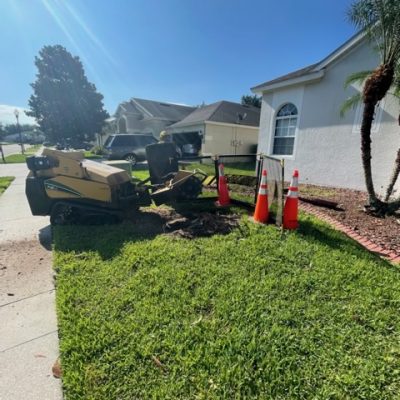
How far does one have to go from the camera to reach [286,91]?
9320 mm

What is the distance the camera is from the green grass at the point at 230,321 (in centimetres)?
162

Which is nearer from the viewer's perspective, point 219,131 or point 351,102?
point 351,102

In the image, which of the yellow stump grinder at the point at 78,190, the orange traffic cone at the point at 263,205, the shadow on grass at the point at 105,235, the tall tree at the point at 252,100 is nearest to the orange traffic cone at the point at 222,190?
the yellow stump grinder at the point at 78,190

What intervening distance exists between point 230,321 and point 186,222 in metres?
2.48

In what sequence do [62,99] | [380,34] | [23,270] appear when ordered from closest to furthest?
[23,270] → [380,34] → [62,99]

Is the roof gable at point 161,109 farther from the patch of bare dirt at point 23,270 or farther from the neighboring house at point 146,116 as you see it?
the patch of bare dirt at point 23,270

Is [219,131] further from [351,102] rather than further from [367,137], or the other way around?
[367,137]

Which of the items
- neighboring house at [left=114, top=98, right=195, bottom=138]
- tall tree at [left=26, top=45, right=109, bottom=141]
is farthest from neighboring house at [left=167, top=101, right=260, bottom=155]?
tall tree at [left=26, top=45, right=109, bottom=141]

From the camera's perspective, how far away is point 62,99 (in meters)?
25.6

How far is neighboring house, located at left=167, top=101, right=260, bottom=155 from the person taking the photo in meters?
17.3

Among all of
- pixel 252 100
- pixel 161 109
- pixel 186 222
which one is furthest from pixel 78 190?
pixel 252 100

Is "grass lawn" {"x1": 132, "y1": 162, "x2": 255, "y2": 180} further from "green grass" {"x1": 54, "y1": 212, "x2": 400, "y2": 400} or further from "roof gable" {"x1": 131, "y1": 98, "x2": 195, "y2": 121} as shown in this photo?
"roof gable" {"x1": 131, "y1": 98, "x2": 195, "y2": 121}

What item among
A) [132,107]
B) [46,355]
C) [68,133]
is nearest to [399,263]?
[46,355]

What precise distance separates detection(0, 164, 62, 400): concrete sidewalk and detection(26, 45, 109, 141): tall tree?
985 inches
